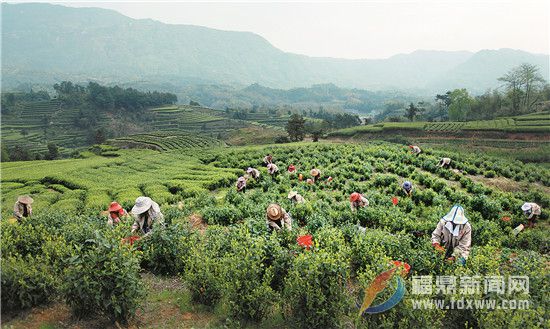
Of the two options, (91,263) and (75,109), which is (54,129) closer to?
(75,109)

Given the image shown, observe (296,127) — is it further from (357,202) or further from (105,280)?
(105,280)

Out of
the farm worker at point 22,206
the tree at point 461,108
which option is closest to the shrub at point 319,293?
the farm worker at point 22,206

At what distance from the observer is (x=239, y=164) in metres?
34.2

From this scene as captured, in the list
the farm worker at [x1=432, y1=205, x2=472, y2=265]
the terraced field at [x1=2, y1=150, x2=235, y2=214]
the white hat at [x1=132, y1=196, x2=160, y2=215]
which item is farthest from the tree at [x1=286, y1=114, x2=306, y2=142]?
the farm worker at [x1=432, y1=205, x2=472, y2=265]

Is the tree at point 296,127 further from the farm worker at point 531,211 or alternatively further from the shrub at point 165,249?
the shrub at point 165,249

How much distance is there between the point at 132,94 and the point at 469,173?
135 m

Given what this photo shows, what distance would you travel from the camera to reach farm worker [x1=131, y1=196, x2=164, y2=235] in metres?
10.5

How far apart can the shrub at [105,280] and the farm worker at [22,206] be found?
8304 mm

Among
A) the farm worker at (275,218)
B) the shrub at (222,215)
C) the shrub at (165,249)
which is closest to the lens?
the shrub at (165,249)

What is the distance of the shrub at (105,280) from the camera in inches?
250

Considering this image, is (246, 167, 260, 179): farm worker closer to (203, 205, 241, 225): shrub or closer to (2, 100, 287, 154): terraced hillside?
(203, 205, 241, 225): shrub

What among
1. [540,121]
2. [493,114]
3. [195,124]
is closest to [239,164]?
[540,121]

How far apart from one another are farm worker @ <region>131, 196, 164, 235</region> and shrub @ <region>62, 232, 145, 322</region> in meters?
3.80

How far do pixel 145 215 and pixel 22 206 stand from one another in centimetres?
618
